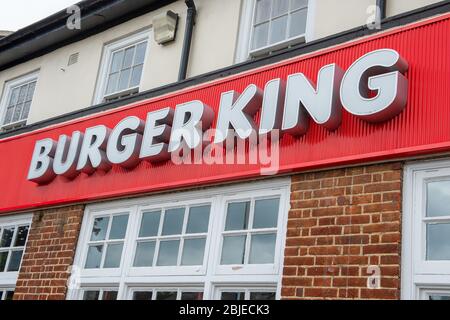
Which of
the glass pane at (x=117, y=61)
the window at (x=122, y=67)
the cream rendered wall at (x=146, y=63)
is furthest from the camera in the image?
the glass pane at (x=117, y=61)

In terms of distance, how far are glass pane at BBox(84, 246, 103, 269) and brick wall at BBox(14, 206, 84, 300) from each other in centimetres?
23

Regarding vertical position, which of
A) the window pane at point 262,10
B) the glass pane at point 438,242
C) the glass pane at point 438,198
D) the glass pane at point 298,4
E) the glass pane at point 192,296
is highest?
the window pane at point 262,10

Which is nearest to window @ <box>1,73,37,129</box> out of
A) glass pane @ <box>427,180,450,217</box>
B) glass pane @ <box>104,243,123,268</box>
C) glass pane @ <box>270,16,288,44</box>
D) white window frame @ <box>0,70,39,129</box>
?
white window frame @ <box>0,70,39,129</box>

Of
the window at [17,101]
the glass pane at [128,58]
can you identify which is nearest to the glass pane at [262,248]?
the glass pane at [128,58]

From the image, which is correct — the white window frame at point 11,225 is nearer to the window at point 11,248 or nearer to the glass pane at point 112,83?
the window at point 11,248

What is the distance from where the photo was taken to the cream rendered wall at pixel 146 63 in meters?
7.09

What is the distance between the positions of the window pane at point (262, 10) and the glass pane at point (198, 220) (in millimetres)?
2635

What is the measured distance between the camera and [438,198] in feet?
14.5

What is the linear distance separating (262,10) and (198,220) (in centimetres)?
292

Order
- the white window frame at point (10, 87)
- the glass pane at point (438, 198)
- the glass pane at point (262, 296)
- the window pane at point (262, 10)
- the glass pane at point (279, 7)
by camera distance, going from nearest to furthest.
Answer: the glass pane at point (438, 198) → the glass pane at point (262, 296) → the glass pane at point (279, 7) → the window pane at point (262, 10) → the white window frame at point (10, 87)

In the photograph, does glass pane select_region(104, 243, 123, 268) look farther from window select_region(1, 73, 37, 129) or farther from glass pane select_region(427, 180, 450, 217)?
window select_region(1, 73, 37, 129)

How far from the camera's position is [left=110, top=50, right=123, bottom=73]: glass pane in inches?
333

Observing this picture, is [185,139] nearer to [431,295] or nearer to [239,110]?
[239,110]

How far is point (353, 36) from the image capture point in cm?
534
